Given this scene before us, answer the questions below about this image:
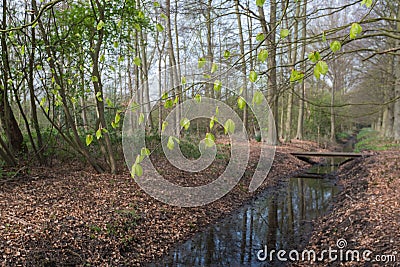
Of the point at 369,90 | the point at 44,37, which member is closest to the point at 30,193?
the point at 44,37

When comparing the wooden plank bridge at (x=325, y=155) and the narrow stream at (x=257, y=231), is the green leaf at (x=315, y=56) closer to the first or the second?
the narrow stream at (x=257, y=231)

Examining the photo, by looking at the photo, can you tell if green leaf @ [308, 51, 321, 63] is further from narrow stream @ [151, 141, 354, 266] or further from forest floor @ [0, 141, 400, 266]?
narrow stream @ [151, 141, 354, 266]

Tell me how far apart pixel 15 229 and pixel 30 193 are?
4.91ft

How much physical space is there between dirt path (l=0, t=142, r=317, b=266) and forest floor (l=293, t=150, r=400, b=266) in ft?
7.36

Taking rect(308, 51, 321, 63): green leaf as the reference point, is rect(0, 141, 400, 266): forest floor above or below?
below

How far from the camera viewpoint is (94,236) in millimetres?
4859

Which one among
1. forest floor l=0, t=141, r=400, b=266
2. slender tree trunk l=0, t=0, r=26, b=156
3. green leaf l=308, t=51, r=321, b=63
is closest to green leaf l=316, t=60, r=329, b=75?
green leaf l=308, t=51, r=321, b=63

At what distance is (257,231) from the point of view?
6316 millimetres

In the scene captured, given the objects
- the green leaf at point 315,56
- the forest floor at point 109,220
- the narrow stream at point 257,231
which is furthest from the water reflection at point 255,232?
the green leaf at point 315,56

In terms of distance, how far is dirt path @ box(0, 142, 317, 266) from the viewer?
4.37 m

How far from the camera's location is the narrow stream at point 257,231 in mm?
5078

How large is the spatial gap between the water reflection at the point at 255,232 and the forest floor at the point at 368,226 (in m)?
0.39

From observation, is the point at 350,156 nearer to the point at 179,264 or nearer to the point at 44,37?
the point at 179,264

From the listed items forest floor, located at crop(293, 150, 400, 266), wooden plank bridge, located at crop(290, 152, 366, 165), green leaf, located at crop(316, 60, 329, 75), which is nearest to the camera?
green leaf, located at crop(316, 60, 329, 75)
